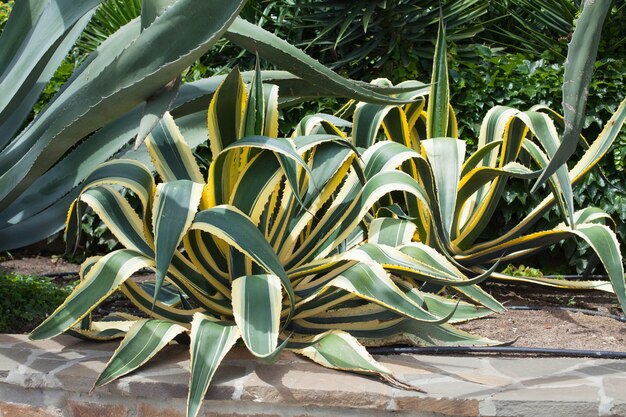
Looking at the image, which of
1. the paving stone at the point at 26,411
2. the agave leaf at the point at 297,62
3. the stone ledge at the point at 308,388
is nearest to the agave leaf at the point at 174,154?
the agave leaf at the point at 297,62

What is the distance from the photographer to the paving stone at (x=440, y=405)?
6.82 ft

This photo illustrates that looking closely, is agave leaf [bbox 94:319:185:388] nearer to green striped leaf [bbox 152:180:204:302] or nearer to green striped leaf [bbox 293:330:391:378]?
green striped leaf [bbox 152:180:204:302]

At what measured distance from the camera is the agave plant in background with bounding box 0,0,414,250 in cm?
211

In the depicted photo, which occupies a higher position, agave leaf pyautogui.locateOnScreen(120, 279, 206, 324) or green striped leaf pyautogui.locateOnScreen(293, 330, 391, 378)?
agave leaf pyautogui.locateOnScreen(120, 279, 206, 324)

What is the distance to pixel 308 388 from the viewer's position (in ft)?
7.00

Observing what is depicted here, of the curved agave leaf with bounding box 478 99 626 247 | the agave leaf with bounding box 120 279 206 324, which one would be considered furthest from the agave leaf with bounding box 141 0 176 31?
the curved agave leaf with bounding box 478 99 626 247

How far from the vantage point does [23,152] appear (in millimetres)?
2748

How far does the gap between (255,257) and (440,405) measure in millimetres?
621

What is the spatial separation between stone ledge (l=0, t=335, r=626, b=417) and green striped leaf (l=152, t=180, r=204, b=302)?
0.36 metres

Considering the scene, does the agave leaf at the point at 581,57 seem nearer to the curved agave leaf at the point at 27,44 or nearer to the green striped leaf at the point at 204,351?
the green striped leaf at the point at 204,351

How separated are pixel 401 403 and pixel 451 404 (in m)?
0.13

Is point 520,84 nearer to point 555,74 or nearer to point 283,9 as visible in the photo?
point 555,74

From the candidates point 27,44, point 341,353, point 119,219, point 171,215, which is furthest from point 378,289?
point 27,44

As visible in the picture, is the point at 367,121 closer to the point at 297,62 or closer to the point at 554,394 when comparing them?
the point at 297,62
